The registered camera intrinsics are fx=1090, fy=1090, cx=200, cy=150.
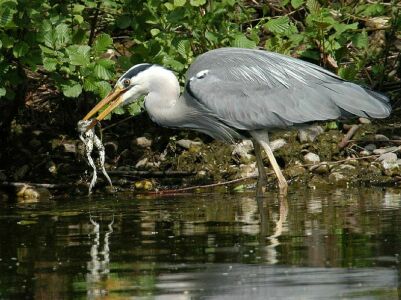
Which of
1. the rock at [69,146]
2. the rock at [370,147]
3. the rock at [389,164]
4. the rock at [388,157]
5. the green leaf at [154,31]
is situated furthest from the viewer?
the rock at [69,146]

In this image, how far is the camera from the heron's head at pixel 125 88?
9719mm

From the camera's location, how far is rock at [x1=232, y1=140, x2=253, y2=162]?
36.2 ft

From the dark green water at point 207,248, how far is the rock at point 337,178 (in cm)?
82

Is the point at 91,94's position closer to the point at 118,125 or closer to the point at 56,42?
the point at 118,125

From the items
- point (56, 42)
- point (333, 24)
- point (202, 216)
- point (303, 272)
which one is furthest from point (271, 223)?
point (333, 24)

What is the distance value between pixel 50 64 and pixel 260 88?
188 cm

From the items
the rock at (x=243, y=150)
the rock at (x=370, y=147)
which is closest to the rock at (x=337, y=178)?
the rock at (x=370, y=147)

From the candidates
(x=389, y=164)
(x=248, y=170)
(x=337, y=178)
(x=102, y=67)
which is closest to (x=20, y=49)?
(x=102, y=67)

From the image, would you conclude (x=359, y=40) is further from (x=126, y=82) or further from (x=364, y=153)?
(x=126, y=82)

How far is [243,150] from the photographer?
11.1m

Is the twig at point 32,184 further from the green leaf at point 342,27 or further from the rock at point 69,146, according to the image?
the green leaf at point 342,27

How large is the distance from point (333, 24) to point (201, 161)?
190 cm

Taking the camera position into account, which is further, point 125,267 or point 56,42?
point 56,42

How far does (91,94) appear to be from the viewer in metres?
11.4
